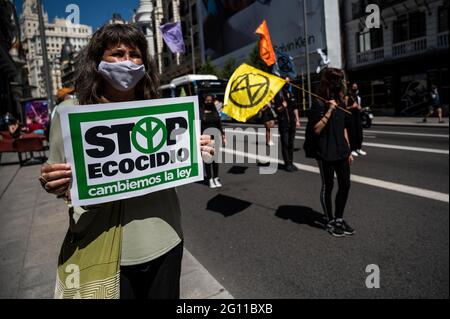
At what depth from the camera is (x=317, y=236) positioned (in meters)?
4.12

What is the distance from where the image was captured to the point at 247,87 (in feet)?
3.63

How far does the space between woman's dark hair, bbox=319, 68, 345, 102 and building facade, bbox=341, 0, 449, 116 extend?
0.16m

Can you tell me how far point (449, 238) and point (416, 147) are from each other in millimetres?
6196

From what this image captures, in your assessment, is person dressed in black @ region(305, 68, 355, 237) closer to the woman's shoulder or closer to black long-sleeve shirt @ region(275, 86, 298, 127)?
black long-sleeve shirt @ region(275, 86, 298, 127)

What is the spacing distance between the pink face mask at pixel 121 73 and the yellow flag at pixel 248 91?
0.28 meters

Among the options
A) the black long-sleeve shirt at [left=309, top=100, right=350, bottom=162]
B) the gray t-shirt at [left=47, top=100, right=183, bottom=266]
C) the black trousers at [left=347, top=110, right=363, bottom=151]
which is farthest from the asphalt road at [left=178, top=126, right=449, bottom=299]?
the black trousers at [left=347, top=110, right=363, bottom=151]

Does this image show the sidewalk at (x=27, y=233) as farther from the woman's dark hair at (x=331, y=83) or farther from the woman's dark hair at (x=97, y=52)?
the woman's dark hair at (x=331, y=83)

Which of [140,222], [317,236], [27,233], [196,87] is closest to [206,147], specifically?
[196,87]

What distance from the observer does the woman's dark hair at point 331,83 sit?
1169 mm

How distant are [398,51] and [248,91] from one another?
20.2ft

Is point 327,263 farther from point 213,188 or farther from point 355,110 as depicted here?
point 213,188

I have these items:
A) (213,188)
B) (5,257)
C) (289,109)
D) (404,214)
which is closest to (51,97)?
(5,257)

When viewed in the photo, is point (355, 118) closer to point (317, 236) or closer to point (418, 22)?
point (317, 236)

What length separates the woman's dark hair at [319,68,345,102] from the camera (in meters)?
1.17
